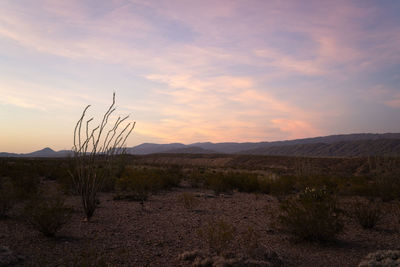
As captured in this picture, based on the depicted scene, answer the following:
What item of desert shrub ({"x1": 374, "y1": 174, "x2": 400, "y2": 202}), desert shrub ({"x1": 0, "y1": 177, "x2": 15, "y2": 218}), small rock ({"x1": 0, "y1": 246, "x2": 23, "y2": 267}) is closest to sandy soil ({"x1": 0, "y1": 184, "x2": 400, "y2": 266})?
small rock ({"x1": 0, "y1": 246, "x2": 23, "y2": 267})

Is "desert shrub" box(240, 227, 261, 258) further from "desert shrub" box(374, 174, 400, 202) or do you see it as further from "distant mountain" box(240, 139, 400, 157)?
"distant mountain" box(240, 139, 400, 157)

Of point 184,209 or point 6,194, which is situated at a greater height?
point 6,194

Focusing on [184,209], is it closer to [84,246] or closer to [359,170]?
[84,246]

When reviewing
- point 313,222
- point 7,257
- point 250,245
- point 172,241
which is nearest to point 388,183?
point 313,222

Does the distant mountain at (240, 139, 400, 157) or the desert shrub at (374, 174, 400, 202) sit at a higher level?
the distant mountain at (240, 139, 400, 157)

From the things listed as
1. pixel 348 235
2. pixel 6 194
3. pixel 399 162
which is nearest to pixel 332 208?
pixel 348 235

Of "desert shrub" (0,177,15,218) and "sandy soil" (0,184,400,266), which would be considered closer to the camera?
"sandy soil" (0,184,400,266)

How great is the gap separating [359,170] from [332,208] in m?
44.6

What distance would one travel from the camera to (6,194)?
31.5 feet

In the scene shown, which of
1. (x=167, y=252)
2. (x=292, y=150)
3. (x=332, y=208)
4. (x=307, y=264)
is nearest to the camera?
(x=307, y=264)

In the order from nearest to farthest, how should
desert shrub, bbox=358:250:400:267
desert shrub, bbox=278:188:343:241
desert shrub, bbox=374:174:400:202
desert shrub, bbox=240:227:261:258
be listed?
1. desert shrub, bbox=358:250:400:267
2. desert shrub, bbox=240:227:261:258
3. desert shrub, bbox=278:188:343:241
4. desert shrub, bbox=374:174:400:202

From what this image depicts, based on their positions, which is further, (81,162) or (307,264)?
(81,162)

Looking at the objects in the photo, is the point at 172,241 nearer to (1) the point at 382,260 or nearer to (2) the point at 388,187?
(1) the point at 382,260

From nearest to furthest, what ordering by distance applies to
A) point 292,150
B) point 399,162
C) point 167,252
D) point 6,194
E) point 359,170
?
1. point 167,252
2. point 6,194
3. point 399,162
4. point 359,170
5. point 292,150
